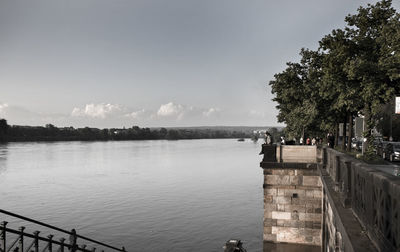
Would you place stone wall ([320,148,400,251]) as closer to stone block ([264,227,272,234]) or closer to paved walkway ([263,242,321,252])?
paved walkway ([263,242,321,252])

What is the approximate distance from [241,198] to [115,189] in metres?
17.3

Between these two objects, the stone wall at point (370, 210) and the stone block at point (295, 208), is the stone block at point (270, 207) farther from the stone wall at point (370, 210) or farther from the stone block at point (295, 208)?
the stone wall at point (370, 210)

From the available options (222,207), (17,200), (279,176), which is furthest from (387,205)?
(17,200)

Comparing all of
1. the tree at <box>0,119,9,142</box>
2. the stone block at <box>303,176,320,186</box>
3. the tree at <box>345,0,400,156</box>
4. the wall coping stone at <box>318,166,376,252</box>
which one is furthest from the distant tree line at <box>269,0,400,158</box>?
the tree at <box>0,119,9,142</box>

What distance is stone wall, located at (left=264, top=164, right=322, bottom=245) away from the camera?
21.4 m

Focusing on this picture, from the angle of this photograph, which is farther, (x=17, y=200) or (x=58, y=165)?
(x=58, y=165)

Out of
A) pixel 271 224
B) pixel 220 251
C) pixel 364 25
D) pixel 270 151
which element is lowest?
pixel 220 251

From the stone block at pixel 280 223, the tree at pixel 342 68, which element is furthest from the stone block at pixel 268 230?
the tree at pixel 342 68

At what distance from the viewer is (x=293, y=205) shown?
2175 centimetres

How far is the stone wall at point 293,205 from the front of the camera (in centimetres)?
2138

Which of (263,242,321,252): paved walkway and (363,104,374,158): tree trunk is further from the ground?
(363,104,374,158): tree trunk

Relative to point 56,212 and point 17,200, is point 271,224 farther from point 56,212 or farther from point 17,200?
point 17,200

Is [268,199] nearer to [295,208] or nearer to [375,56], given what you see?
[295,208]

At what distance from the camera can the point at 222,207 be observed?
39.6m
